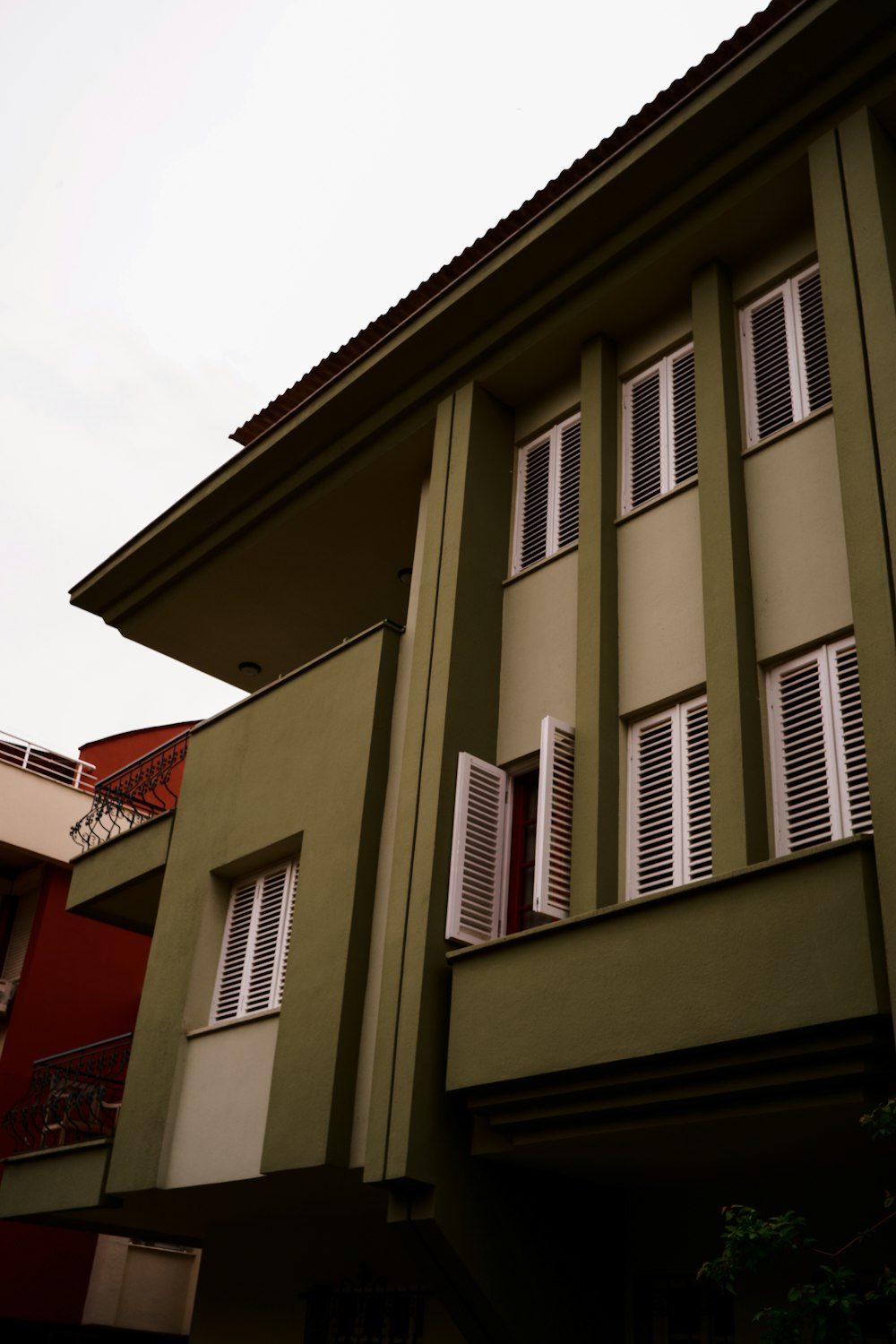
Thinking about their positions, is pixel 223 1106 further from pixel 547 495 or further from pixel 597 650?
pixel 547 495

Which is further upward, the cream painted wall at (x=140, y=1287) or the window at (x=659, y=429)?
the window at (x=659, y=429)

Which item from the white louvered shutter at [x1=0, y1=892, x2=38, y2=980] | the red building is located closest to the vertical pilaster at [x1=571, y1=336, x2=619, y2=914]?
the red building

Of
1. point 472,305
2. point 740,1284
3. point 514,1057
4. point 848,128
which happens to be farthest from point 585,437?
point 740,1284

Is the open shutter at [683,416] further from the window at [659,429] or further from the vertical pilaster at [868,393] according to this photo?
the vertical pilaster at [868,393]

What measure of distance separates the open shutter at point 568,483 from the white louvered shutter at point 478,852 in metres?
2.49

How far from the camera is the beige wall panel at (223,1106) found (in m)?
11.4

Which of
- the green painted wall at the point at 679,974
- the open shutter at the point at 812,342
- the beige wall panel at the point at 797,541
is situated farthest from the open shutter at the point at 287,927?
the open shutter at the point at 812,342

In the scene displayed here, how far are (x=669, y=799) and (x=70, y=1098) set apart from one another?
8261 mm

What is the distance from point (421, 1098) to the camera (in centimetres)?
983

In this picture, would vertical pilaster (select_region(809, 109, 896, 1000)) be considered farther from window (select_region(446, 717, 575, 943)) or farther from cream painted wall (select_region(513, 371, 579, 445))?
cream painted wall (select_region(513, 371, 579, 445))

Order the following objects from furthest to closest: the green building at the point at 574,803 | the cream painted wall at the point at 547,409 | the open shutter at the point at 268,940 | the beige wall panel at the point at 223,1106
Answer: the cream painted wall at the point at 547,409
the open shutter at the point at 268,940
the beige wall panel at the point at 223,1106
the green building at the point at 574,803

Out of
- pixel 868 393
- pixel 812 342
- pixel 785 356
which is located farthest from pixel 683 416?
pixel 868 393

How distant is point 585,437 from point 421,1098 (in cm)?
614

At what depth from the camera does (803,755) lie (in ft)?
31.4
